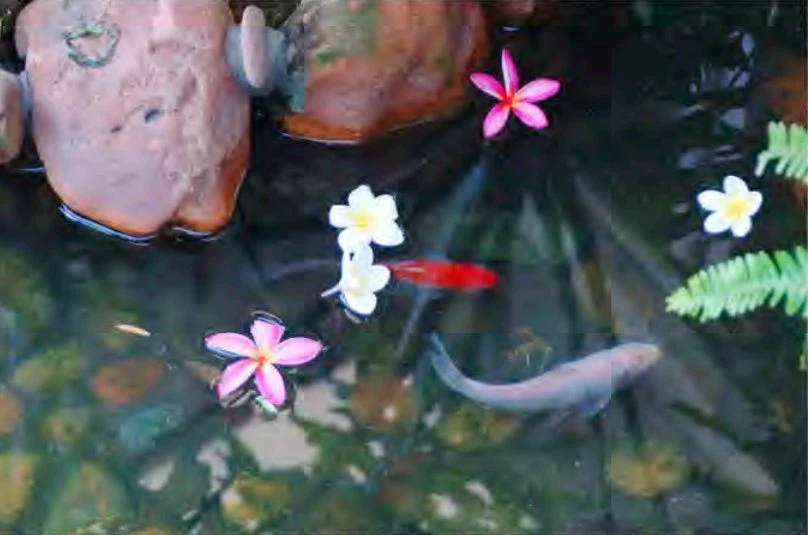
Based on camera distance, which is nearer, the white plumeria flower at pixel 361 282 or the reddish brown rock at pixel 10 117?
the reddish brown rock at pixel 10 117

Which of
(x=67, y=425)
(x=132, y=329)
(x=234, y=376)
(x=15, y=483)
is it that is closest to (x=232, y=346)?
(x=234, y=376)

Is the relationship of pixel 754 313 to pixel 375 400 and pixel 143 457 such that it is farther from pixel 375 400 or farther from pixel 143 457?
pixel 143 457

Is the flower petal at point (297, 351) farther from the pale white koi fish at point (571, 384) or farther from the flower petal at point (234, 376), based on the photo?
the pale white koi fish at point (571, 384)

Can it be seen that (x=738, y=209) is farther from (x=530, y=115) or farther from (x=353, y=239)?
(x=353, y=239)

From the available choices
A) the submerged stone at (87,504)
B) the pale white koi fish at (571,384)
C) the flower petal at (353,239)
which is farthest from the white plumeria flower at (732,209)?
the submerged stone at (87,504)

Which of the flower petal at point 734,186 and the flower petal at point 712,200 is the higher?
the flower petal at point 734,186

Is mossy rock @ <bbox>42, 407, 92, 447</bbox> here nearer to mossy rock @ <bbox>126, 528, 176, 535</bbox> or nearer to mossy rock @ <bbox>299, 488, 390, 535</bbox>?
mossy rock @ <bbox>126, 528, 176, 535</bbox>

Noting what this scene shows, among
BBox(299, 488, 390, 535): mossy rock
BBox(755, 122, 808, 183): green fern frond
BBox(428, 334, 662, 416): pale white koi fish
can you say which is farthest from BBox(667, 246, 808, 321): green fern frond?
BBox(299, 488, 390, 535): mossy rock
